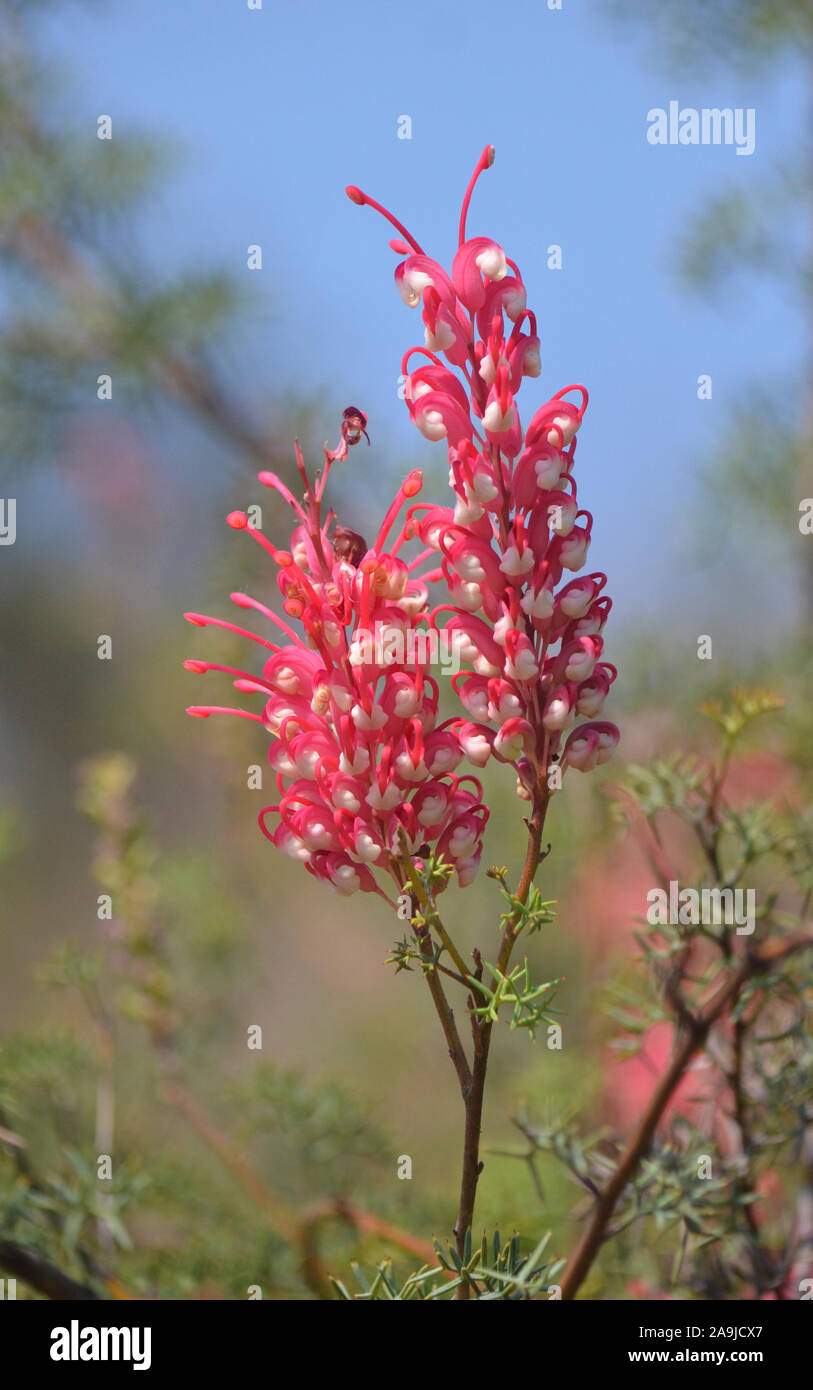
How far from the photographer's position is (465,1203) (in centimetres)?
41

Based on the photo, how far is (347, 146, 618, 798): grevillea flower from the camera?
401 mm

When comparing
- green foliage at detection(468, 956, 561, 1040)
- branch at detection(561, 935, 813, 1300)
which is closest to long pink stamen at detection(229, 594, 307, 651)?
green foliage at detection(468, 956, 561, 1040)

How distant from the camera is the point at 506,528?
41 centimetres

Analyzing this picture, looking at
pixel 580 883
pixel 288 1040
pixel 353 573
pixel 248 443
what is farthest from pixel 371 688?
pixel 288 1040

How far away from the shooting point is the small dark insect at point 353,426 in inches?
17.4

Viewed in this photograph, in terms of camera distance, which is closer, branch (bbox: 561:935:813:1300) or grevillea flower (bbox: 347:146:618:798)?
grevillea flower (bbox: 347:146:618:798)

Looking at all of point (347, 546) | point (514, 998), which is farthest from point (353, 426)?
point (514, 998)

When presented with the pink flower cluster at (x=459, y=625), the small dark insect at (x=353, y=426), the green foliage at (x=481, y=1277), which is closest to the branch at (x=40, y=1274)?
the green foliage at (x=481, y=1277)

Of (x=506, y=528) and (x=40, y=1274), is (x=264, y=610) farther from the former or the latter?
(x=40, y=1274)

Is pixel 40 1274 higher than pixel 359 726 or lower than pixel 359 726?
lower

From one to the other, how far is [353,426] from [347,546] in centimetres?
5

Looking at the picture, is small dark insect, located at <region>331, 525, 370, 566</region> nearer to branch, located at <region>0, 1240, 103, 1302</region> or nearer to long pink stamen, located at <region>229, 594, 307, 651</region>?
long pink stamen, located at <region>229, 594, 307, 651</region>

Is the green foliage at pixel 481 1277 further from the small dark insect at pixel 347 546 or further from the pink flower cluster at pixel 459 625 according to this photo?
the small dark insect at pixel 347 546
